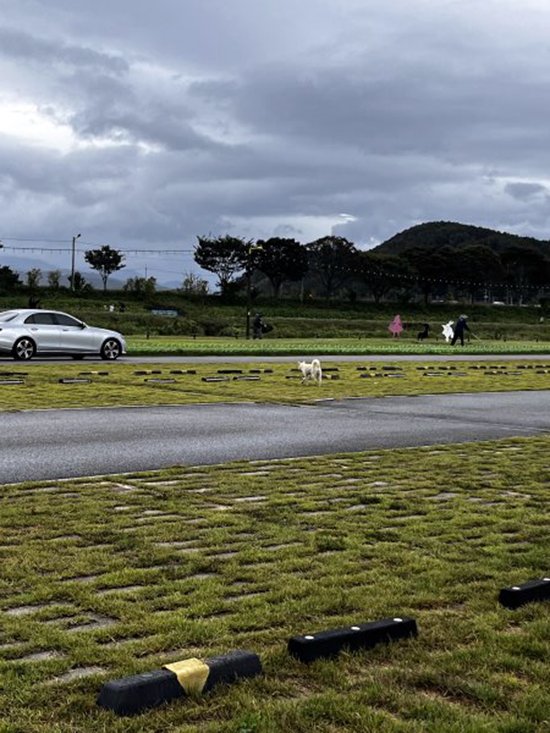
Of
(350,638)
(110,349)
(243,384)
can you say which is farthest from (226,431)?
(110,349)

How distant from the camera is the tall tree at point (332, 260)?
120000 mm

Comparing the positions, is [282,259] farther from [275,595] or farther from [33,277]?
[275,595]

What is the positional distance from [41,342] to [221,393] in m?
11.9

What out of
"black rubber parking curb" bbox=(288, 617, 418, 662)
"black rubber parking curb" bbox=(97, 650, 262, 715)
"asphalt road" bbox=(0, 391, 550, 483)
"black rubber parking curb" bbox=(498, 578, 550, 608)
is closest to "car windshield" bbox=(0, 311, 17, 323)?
"asphalt road" bbox=(0, 391, 550, 483)

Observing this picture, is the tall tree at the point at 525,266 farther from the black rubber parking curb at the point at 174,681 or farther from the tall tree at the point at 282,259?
Answer: the black rubber parking curb at the point at 174,681

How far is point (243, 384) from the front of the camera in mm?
19938

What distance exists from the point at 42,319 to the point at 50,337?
63 cm

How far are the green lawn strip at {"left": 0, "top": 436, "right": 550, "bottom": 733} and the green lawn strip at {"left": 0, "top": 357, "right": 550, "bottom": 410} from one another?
312 inches

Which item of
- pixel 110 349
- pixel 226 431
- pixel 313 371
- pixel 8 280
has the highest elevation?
pixel 8 280

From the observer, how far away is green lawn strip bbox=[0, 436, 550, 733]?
348cm

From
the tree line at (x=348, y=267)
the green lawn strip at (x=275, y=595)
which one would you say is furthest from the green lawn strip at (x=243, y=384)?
the tree line at (x=348, y=267)

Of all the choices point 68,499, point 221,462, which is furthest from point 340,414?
point 68,499

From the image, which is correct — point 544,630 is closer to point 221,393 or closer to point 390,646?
point 390,646

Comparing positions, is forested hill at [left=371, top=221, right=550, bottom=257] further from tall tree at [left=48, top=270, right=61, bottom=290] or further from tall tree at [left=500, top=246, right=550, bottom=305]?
tall tree at [left=48, top=270, right=61, bottom=290]
